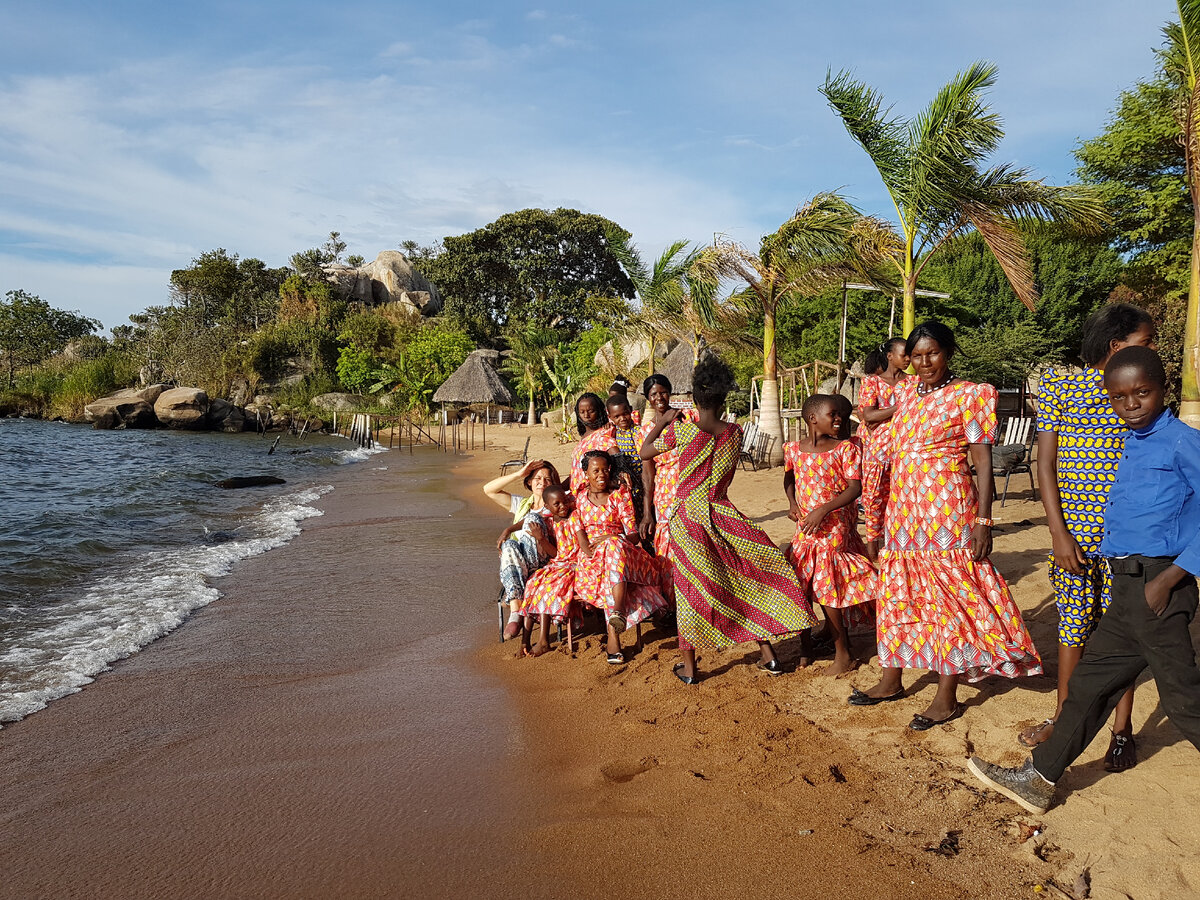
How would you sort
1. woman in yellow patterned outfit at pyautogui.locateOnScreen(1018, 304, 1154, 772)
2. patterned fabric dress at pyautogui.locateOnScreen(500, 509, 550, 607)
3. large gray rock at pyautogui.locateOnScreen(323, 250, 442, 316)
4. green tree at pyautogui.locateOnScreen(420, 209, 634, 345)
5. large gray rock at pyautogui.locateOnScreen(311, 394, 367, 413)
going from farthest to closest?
large gray rock at pyautogui.locateOnScreen(323, 250, 442, 316)
green tree at pyautogui.locateOnScreen(420, 209, 634, 345)
large gray rock at pyautogui.locateOnScreen(311, 394, 367, 413)
patterned fabric dress at pyautogui.locateOnScreen(500, 509, 550, 607)
woman in yellow patterned outfit at pyautogui.locateOnScreen(1018, 304, 1154, 772)

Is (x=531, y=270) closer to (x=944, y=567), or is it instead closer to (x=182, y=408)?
(x=182, y=408)

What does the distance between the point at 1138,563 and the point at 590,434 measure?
3.38 meters

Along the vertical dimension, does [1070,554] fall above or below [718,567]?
above

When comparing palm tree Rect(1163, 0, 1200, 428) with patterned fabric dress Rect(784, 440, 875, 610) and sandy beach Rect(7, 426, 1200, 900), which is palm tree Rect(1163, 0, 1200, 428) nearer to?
sandy beach Rect(7, 426, 1200, 900)

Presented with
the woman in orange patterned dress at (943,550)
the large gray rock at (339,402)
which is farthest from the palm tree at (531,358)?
the woman in orange patterned dress at (943,550)

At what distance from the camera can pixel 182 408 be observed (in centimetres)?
3762

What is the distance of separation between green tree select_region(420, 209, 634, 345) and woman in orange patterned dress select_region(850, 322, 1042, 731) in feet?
136

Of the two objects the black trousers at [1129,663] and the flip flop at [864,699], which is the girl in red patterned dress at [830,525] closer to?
the flip flop at [864,699]

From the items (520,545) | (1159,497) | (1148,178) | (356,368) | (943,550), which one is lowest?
(520,545)

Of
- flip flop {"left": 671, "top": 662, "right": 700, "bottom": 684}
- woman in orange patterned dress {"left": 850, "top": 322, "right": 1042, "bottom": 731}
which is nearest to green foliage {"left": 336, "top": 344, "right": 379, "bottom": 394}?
flip flop {"left": 671, "top": 662, "right": 700, "bottom": 684}

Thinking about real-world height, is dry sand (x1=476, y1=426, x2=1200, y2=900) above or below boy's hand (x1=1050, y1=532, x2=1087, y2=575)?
below

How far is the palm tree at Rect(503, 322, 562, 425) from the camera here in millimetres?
34281

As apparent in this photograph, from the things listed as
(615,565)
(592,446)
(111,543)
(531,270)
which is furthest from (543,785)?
(531,270)

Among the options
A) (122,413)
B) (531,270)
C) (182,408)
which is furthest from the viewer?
(531,270)
